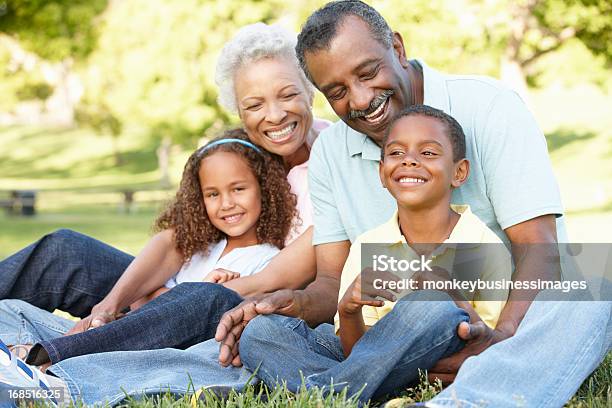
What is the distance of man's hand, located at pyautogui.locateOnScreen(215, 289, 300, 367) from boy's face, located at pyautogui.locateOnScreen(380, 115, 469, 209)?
0.62m

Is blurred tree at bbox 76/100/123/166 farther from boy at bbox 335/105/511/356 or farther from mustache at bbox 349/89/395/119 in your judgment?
boy at bbox 335/105/511/356

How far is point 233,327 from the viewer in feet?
11.4

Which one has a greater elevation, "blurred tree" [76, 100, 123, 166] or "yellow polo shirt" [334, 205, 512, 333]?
"blurred tree" [76, 100, 123, 166]

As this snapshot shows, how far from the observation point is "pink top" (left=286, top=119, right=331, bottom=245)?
4477 mm

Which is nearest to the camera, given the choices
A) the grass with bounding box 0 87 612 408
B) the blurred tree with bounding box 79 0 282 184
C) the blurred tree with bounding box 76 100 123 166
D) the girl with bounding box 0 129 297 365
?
the grass with bounding box 0 87 612 408

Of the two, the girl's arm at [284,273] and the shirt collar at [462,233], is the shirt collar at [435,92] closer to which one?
the shirt collar at [462,233]

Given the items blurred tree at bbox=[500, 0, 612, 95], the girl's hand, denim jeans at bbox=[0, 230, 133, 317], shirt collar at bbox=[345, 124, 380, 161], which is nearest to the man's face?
shirt collar at bbox=[345, 124, 380, 161]

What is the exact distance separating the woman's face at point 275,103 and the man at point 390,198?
42cm

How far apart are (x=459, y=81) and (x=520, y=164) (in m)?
0.46

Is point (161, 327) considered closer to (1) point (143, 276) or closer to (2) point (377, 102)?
(1) point (143, 276)

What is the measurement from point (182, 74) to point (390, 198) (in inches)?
674

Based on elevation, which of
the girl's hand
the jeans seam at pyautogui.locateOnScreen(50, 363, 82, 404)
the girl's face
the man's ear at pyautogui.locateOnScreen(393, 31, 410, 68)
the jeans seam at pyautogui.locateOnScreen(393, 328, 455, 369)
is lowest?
the jeans seam at pyautogui.locateOnScreen(50, 363, 82, 404)

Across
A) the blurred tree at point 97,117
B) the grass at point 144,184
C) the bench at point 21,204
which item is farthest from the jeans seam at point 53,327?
the blurred tree at point 97,117

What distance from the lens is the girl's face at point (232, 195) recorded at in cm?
448
